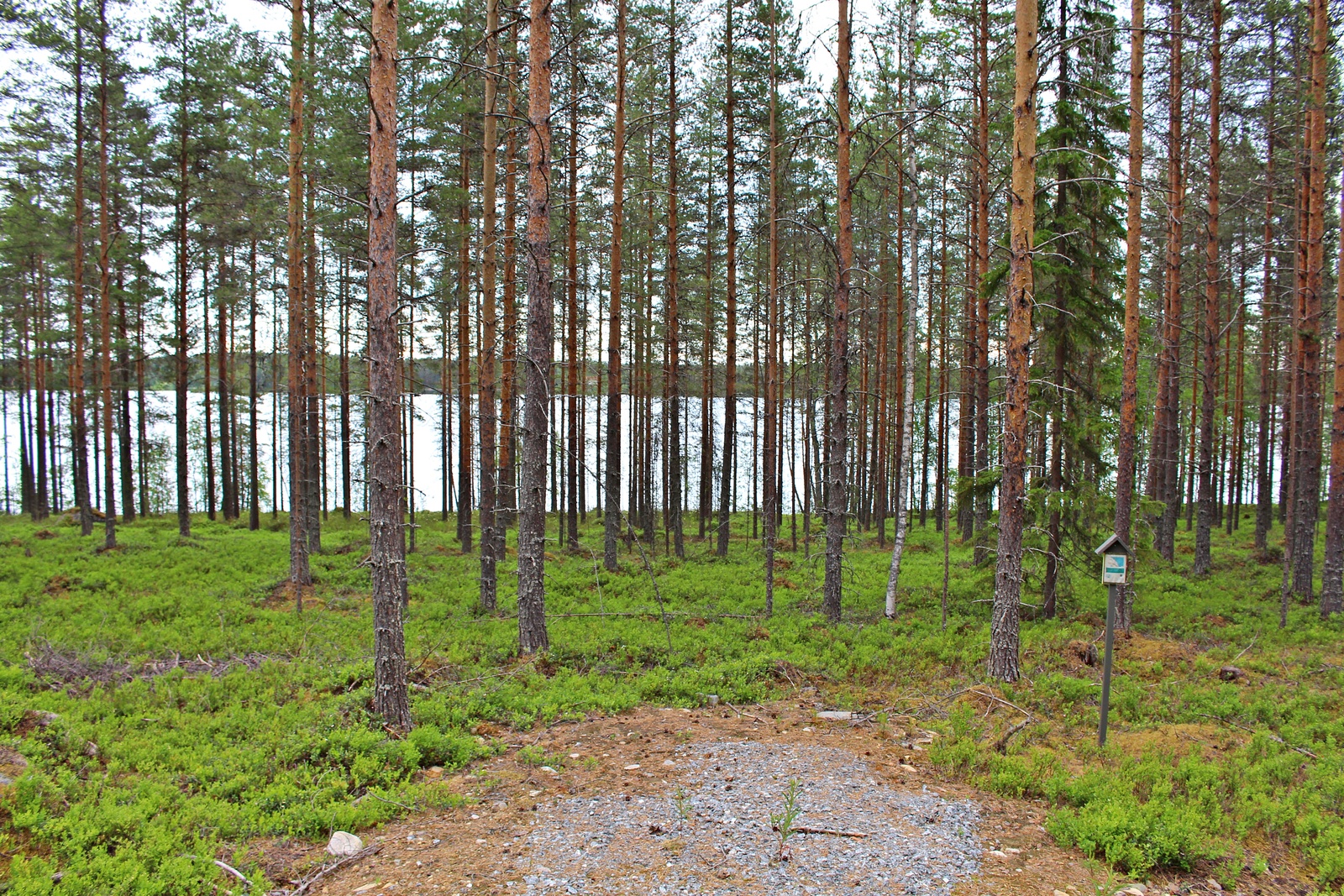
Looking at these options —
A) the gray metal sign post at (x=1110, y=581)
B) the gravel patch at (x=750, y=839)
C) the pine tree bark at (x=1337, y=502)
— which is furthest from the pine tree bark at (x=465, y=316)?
the pine tree bark at (x=1337, y=502)

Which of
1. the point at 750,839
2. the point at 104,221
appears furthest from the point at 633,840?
the point at 104,221

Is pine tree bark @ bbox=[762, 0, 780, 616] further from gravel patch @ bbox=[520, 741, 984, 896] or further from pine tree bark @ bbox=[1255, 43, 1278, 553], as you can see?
pine tree bark @ bbox=[1255, 43, 1278, 553]

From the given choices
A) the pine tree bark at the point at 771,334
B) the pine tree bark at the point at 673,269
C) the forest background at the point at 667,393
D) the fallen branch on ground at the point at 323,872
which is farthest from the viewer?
the pine tree bark at the point at 673,269

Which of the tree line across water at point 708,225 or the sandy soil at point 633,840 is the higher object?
the tree line across water at point 708,225

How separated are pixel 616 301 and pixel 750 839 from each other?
1184 centimetres

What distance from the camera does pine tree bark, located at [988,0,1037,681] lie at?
7.61m

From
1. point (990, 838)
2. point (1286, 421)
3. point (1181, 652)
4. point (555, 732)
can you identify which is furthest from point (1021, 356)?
point (1286, 421)

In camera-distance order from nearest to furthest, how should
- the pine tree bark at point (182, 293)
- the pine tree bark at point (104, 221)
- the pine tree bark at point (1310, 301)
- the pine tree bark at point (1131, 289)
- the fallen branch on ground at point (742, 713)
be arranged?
the fallen branch on ground at point (742, 713)
the pine tree bark at point (1131, 289)
the pine tree bark at point (1310, 301)
the pine tree bark at point (104, 221)
the pine tree bark at point (182, 293)

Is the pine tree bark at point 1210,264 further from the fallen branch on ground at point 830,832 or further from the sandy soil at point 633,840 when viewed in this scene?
the fallen branch on ground at point 830,832

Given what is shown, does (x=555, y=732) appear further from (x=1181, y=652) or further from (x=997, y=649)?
(x=1181, y=652)

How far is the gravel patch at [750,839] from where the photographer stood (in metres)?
3.96

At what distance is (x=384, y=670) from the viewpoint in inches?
246

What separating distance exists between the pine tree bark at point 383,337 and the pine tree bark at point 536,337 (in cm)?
196

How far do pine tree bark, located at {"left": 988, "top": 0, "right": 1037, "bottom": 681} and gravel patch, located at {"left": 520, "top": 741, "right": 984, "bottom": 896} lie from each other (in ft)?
11.8
